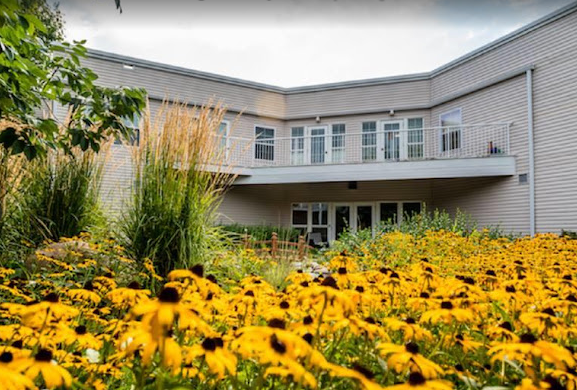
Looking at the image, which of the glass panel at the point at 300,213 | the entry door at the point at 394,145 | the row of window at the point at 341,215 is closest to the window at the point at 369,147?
the entry door at the point at 394,145

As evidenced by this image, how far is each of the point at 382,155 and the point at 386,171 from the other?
190 centimetres

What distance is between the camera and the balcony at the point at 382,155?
12570mm

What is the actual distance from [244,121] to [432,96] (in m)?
6.77

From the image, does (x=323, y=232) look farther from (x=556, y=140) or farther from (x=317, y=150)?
(x=556, y=140)

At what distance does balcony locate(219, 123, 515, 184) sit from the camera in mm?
12570

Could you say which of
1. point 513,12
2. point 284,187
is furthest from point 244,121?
point 513,12

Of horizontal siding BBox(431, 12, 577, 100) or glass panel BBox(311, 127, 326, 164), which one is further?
A: glass panel BBox(311, 127, 326, 164)

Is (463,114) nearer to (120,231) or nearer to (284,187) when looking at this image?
(284,187)

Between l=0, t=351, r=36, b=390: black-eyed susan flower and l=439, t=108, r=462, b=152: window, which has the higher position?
l=439, t=108, r=462, b=152: window

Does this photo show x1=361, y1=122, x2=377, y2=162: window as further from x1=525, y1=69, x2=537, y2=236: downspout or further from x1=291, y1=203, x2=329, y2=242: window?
x1=525, y1=69, x2=537, y2=236: downspout

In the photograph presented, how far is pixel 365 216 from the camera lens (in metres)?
15.9

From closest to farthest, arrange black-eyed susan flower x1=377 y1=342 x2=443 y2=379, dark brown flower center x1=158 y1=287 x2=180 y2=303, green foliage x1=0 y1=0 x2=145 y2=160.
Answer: dark brown flower center x1=158 y1=287 x2=180 y2=303, black-eyed susan flower x1=377 y1=342 x2=443 y2=379, green foliage x1=0 y1=0 x2=145 y2=160

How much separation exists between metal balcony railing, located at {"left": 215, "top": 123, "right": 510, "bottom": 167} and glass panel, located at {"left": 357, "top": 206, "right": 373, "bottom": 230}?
1809mm

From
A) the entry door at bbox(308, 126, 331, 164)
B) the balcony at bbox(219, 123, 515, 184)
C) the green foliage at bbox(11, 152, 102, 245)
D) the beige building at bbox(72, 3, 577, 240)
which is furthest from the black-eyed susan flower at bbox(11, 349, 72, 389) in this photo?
the entry door at bbox(308, 126, 331, 164)
